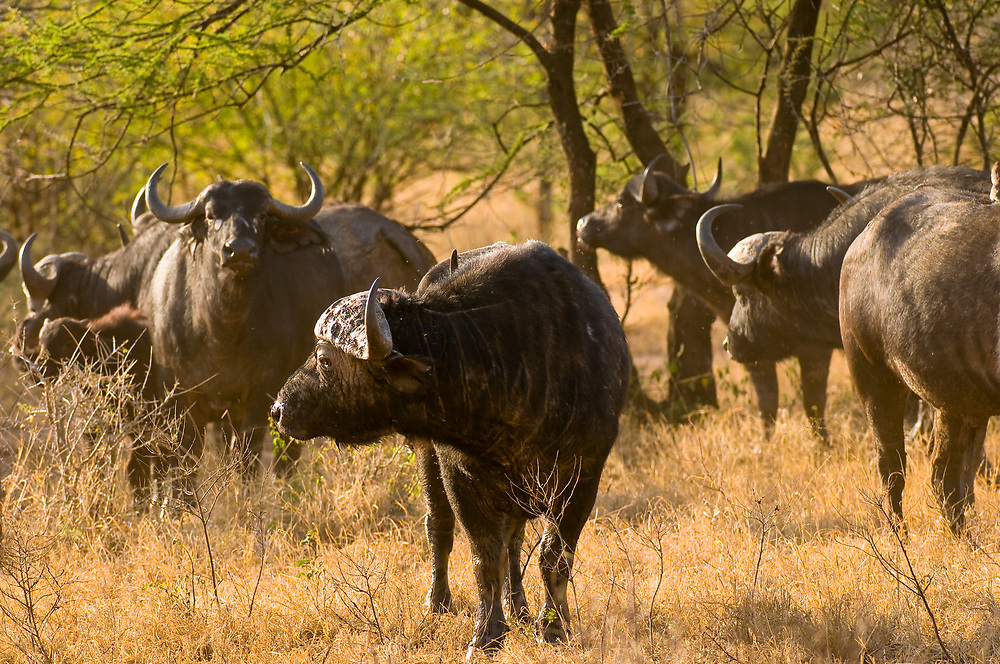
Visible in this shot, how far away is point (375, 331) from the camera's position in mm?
3643

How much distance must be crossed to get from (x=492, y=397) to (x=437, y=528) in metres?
1.09

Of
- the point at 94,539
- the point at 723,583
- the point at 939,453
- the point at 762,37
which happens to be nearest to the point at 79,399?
the point at 94,539

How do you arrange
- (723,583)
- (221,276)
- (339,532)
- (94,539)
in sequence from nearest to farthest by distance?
(723,583) → (94,539) → (339,532) → (221,276)

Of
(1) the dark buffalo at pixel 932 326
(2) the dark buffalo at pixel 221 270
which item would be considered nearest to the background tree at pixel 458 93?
Result: (2) the dark buffalo at pixel 221 270

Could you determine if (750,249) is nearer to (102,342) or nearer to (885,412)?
(885,412)

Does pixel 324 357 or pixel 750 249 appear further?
pixel 750 249

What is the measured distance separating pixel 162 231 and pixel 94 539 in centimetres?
292

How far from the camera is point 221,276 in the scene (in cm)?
649

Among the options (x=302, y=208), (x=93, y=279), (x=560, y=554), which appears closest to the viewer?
(x=560, y=554)

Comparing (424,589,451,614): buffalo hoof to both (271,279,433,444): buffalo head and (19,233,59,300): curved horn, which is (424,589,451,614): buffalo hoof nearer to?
(271,279,433,444): buffalo head

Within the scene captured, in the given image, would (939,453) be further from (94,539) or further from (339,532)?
(94,539)

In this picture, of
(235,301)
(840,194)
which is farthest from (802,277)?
(235,301)

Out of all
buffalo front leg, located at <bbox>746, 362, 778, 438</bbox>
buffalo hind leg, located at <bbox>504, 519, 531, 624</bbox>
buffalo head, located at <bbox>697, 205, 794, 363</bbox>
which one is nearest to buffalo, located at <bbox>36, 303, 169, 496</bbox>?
buffalo hind leg, located at <bbox>504, 519, 531, 624</bbox>

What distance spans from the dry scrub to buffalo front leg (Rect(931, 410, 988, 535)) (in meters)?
0.11
